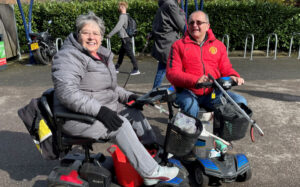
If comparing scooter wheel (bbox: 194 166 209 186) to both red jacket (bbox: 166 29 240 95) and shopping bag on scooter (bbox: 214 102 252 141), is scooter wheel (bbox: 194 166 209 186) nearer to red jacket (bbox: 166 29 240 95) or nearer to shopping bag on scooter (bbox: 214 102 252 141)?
shopping bag on scooter (bbox: 214 102 252 141)

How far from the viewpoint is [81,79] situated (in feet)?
8.12

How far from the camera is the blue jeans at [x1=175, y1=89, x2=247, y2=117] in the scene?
2.91 metres

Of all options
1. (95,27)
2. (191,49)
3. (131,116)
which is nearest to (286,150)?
(191,49)

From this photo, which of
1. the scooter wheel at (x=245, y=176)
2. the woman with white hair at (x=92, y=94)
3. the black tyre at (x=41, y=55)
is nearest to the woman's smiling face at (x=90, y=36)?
the woman with white hair at (x=92, y=94)

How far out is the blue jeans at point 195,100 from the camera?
2.91 meters

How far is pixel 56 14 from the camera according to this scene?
10.2m

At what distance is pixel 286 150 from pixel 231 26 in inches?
308

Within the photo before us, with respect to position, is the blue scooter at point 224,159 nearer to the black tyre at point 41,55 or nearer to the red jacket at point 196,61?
the red jacket at point 196,61

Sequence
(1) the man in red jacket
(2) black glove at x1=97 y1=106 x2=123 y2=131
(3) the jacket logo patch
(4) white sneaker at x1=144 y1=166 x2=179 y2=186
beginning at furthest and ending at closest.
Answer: (3) the jacket logo patch < (1) the man in red jacket < (4) white sneaker at x1=144 y1=166 x2=179 y2=186 < (2) black glove at x1=97 y1=106 x2=123 y2=131

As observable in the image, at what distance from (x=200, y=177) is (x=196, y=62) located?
1.23 meters

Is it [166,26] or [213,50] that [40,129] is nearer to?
[213,50]

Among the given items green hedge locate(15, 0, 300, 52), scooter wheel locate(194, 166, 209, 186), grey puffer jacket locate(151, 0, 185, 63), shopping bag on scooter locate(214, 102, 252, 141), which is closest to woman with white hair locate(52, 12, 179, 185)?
scooter wheel locate(194, 166, 209, 186)

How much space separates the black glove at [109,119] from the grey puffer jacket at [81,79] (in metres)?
0.05

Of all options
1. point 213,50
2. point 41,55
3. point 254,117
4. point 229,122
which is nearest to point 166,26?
point 213,50
